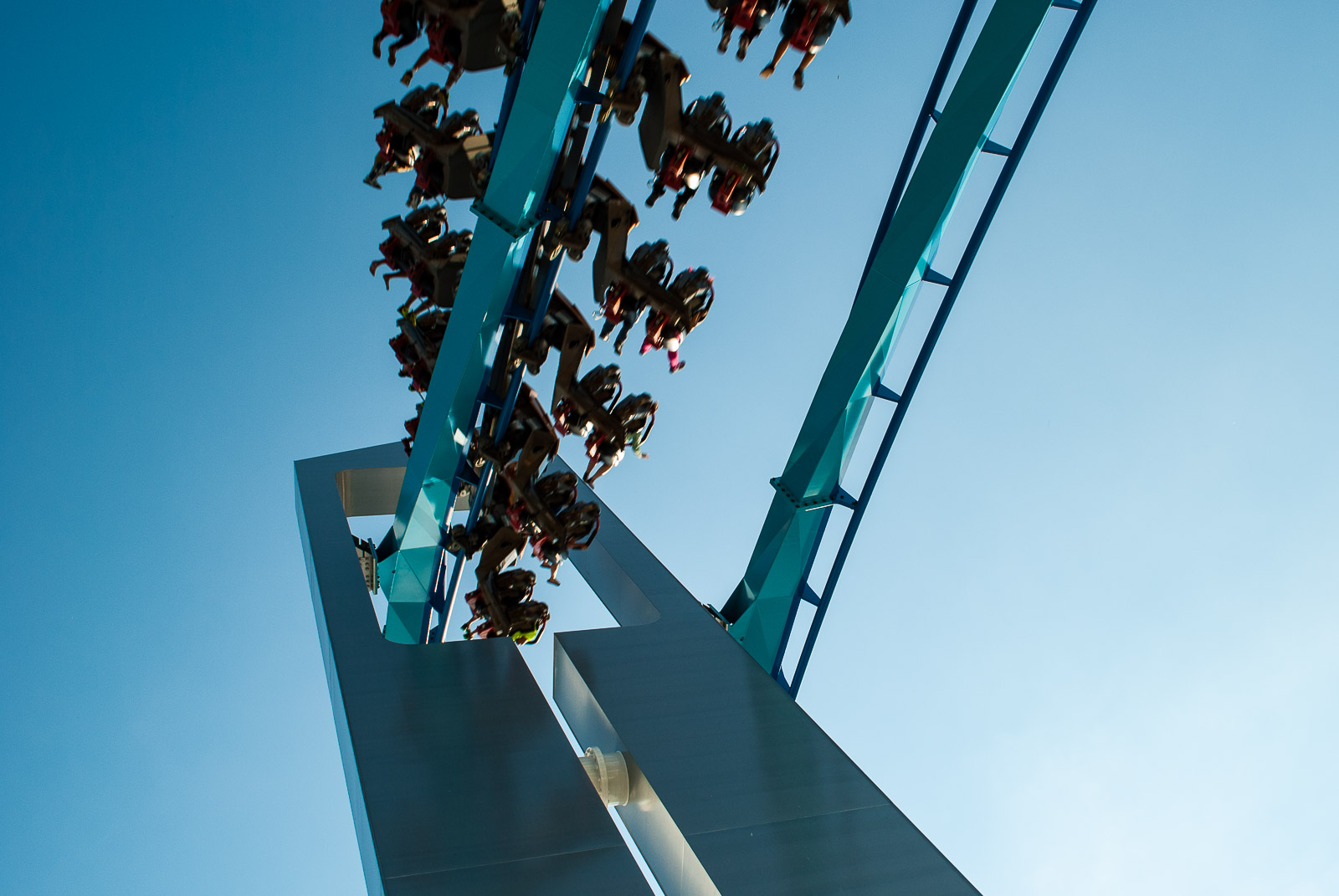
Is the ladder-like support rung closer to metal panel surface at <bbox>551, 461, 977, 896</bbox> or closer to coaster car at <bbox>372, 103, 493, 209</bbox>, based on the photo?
coaster car at <bbox>372, 103, 493, 209</bbox>

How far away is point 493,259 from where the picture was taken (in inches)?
239

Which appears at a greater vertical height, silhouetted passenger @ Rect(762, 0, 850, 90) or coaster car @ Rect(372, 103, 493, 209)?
coaster car @ Rect(372, 103, 493, 209)

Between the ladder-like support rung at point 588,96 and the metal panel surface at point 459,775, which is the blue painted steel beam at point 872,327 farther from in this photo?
the metal panel surface at point 459,775

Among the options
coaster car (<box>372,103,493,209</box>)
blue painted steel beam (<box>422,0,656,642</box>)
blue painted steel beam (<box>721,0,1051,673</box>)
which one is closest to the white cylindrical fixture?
blue painted steel beam (<box>422,0,656,642</box>)

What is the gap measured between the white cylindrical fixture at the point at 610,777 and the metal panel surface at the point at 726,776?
70mm

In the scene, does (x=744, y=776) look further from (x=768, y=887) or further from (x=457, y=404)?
(x=457, y=404)

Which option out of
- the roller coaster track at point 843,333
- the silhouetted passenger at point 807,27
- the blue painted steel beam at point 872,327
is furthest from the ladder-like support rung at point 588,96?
the blue painted steel beam at point 872,327

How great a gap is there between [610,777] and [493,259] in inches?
113

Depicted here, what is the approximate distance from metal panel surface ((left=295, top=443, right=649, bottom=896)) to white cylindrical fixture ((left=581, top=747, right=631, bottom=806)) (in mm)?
142

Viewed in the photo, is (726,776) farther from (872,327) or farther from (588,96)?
(872,327)

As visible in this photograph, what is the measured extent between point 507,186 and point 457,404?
5.01ft

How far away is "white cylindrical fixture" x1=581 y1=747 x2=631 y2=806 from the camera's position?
4984mm

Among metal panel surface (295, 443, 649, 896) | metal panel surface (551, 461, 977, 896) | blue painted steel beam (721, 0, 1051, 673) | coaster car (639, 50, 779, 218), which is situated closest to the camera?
metal panel surface (295, 443, 649, 896)

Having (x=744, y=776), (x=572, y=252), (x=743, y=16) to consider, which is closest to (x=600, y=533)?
(x=572, y=252)
